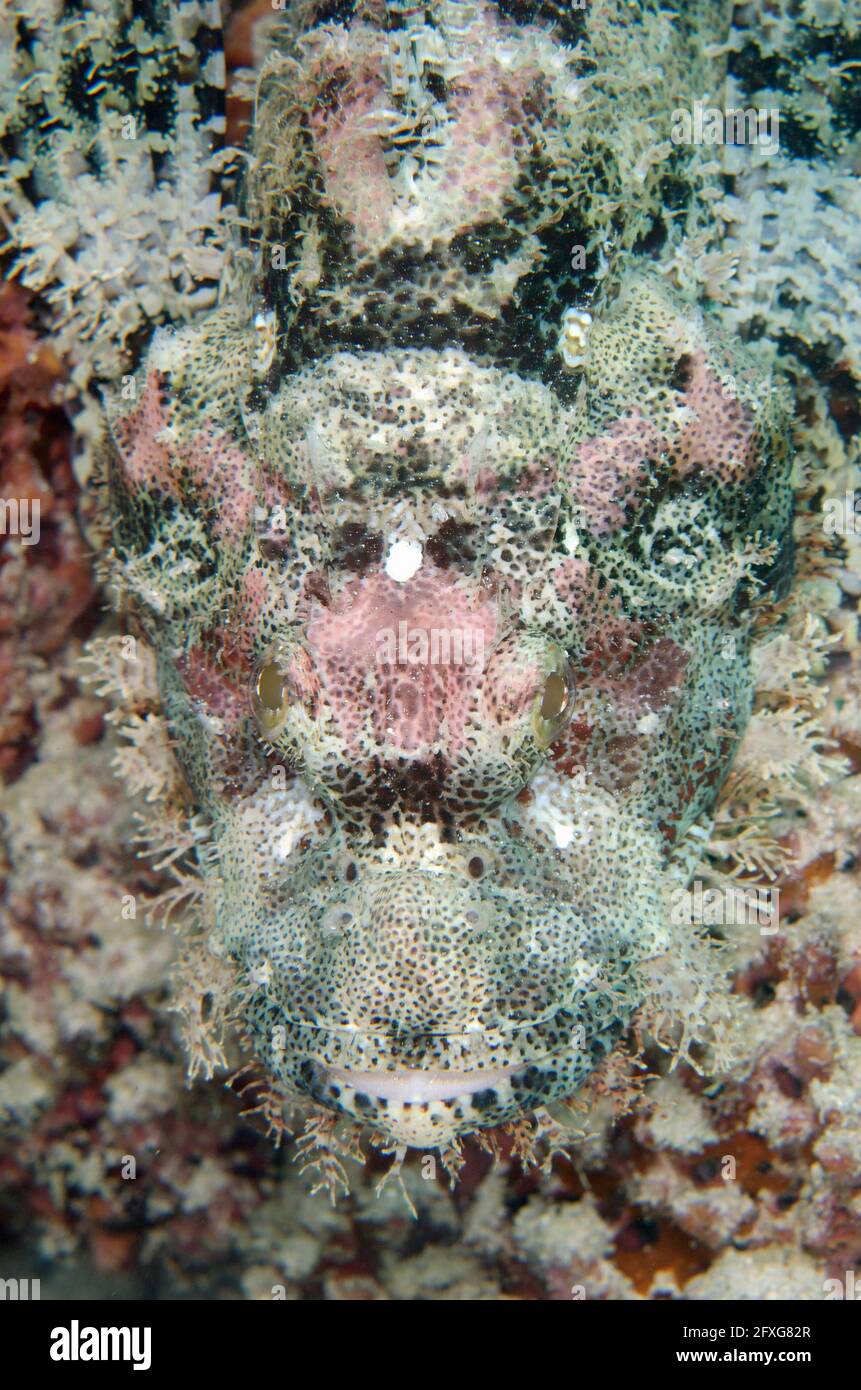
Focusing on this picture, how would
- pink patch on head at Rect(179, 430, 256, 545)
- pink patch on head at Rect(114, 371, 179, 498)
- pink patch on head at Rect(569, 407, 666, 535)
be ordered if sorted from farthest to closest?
pink patch on head at Rect(114, 371, 179, 498) → pink patch on head at Rect(179, 430, 256, 545) → pink patch on head at Rect(569, 407, 666, 535)

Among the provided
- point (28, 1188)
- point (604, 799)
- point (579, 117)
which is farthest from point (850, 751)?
point (28, 1188)

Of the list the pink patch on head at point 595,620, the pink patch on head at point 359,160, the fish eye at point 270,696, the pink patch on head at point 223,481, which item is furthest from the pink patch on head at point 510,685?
the pink patch on head at point 359,160

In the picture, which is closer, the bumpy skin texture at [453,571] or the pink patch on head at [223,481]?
the bumpy skin texture at [453,571]

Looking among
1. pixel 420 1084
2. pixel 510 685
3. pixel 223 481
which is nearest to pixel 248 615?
pixel 223 481

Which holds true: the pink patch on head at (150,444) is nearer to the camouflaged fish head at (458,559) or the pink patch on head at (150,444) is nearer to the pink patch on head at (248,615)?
the camouflaged fish head at (458,559)

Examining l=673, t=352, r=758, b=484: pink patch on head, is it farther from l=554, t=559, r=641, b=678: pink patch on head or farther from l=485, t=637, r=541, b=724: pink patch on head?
l=485, t=637, r=541, b=724: pink patch on head

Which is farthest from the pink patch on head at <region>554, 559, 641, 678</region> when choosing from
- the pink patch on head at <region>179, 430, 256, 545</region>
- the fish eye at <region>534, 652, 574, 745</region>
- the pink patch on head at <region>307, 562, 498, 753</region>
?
the pink patch on head at <region>179, 430, 256, 545</region>
